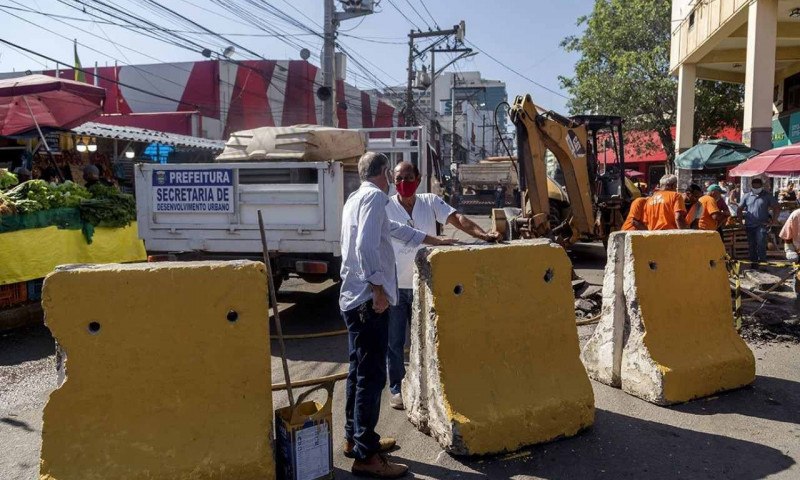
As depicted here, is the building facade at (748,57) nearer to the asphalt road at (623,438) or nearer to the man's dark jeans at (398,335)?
the asphalt road at (623,438)

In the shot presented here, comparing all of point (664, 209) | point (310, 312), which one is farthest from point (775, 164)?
point (310, 312)

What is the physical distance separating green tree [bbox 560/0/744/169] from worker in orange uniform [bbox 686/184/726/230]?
47.9 ft

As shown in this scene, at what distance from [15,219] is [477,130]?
2656 inches

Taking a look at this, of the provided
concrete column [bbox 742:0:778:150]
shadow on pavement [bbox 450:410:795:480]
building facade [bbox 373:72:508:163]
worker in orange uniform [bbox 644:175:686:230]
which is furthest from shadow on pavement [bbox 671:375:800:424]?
building facade [bbox 373:72:508:163]

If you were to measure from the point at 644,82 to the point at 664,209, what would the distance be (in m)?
17.2

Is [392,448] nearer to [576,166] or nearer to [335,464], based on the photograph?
[335,464]

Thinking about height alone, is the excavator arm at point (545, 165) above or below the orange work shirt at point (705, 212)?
above

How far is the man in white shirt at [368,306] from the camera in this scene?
11.3 ft

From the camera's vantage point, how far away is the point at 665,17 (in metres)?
23.4

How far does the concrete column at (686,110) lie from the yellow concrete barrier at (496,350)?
1623cm

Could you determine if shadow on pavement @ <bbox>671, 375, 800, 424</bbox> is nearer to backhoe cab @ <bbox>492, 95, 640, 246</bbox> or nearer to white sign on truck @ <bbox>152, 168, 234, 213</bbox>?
backhoe cab @ <bbox>492, 95, 640, 246</bbox>

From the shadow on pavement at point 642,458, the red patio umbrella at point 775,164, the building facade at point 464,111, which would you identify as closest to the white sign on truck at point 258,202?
the shadow on pavement at point 642,458

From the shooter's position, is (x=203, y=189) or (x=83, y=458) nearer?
(x=83, y=458)

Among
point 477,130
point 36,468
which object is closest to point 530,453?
point 36,468
